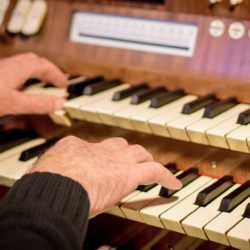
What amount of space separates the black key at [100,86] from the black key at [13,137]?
0.27 m

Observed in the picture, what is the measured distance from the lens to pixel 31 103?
6.13 feet

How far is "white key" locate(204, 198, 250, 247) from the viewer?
1428 millimetres

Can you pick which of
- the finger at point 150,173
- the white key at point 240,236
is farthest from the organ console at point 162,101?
the finger at point 150,173

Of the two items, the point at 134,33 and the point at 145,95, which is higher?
the point at 134,33

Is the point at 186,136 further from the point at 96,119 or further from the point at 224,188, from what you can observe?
the point at 96,119

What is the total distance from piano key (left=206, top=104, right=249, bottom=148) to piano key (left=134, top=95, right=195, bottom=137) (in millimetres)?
127

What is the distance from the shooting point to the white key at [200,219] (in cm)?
146

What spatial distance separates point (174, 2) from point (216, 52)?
0.21 metres

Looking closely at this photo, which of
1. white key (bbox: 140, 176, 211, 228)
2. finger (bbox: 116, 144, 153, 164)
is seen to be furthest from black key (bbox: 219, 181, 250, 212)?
finger (bbox: 116, 144, 153, 164)

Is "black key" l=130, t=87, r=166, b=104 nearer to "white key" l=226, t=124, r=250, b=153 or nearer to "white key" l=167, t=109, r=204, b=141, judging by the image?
"white key" l=167, t=109, r=204, b=141

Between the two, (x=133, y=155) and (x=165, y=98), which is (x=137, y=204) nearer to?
(x=133, y=155)

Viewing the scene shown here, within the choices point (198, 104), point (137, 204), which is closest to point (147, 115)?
point (198, 104)

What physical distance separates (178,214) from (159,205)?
0.07 m

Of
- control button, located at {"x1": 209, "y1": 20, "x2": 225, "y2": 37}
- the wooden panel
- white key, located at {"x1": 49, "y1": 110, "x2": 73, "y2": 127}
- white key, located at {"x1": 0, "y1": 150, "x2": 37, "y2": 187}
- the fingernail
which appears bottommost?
white key, located at {"x1": 0, "y1": 150, "x2": 37, "y2": 187}
